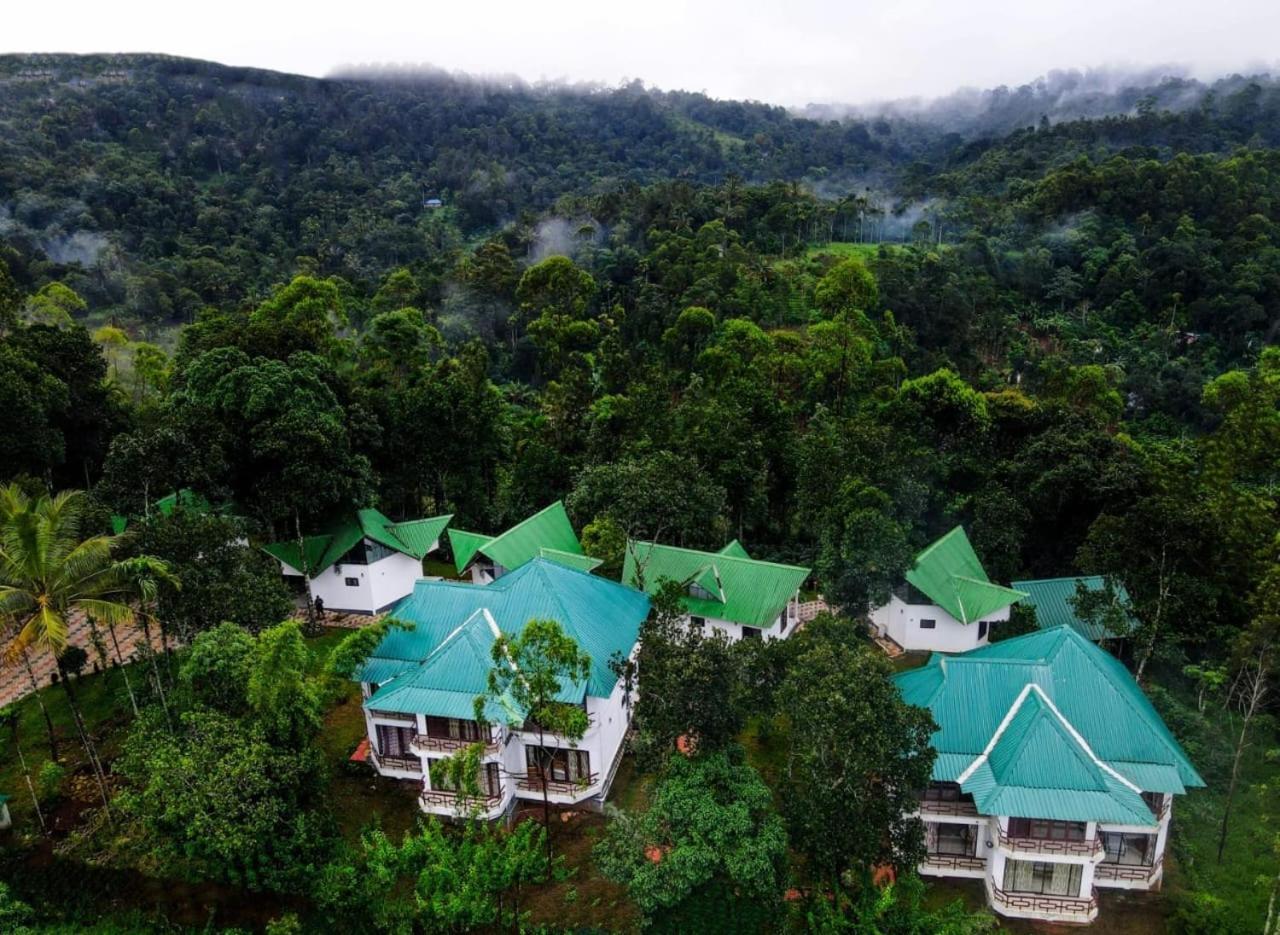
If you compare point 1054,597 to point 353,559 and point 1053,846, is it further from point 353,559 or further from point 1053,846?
point 353,559

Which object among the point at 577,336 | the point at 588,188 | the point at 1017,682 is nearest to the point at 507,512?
the point at 577,336

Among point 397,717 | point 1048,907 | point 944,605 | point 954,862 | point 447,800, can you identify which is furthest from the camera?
point 944,605

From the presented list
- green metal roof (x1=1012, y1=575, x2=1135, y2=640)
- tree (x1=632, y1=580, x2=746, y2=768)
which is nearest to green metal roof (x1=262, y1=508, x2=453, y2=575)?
tree (x1=632, y1=580, x2=746, y2=768)

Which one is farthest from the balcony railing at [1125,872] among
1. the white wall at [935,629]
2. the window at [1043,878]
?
the white wall at [935,629]

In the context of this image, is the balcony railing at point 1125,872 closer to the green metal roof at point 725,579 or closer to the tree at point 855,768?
the tree at point 855,768

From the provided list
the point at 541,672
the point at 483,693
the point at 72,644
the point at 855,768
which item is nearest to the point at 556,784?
the point at 483,693

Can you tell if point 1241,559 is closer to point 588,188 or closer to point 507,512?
point 507,512

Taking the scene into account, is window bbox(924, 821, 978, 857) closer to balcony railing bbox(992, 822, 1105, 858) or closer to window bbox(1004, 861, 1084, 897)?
window bbox(1004, 861, 1084, 897)
